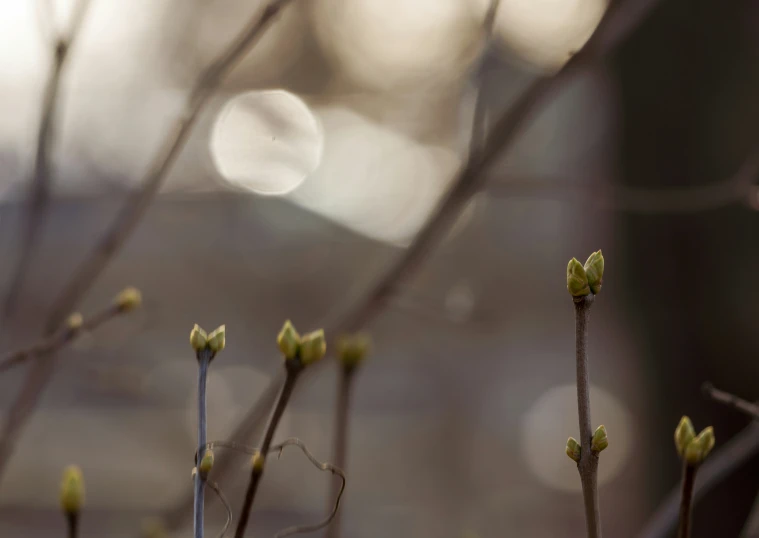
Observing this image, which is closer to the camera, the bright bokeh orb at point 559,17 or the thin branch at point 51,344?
the thin branch at point 51,344

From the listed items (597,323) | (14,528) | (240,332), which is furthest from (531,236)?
(14,528)

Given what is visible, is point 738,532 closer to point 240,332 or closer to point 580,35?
point 580,35

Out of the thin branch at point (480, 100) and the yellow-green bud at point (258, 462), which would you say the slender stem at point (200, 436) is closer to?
the yellow-green bud at point (258, 462)

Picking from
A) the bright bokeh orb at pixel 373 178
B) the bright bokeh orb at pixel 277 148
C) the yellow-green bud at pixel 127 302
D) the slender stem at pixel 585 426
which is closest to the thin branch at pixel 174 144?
the yellow-green bud at pixel 127 302

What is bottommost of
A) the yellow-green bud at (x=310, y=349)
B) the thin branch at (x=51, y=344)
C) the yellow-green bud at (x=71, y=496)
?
the yellow-green bud at (x=71, y=496)

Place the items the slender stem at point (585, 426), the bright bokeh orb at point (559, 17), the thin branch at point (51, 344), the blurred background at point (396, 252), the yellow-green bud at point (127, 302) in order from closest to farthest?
1. the slender stem at point (585, 426)
2. the thin branch at point (51, 344)
3. the yellow-green bud at point (127, 302)
4. the bright bokeh orb at point (559, 17)
5. the blurred background at point (396, 252)

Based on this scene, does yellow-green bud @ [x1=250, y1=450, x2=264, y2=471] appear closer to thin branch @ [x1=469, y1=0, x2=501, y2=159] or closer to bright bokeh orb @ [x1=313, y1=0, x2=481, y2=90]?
thin branch @ [x1=469, y1=0, x2=501, y2=159]

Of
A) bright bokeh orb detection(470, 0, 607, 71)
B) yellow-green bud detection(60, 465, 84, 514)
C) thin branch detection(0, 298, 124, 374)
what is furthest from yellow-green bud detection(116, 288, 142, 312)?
bright bokeh orb detection(470, 0, 607, 71)
